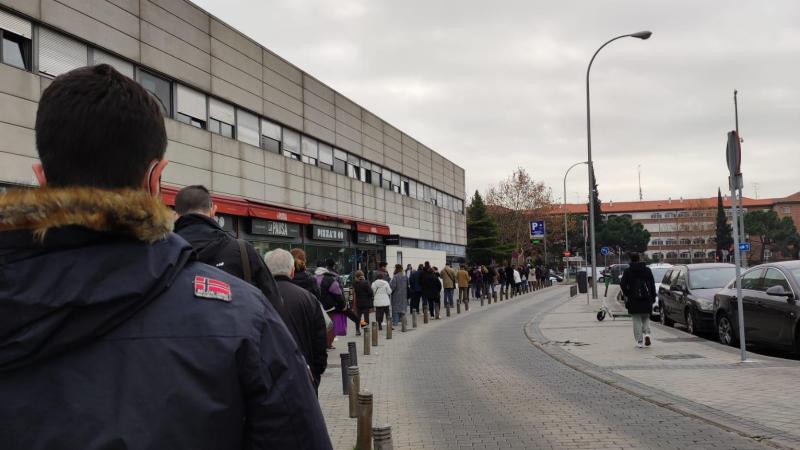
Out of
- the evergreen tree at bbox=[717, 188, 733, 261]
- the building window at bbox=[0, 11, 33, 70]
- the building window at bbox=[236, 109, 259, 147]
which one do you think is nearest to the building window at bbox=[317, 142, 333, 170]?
the building window at bbox=[236, 109, 259, 147]

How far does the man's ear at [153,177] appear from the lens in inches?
62.5

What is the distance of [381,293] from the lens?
1839 cm

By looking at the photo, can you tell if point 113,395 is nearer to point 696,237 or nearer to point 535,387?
point 535,387

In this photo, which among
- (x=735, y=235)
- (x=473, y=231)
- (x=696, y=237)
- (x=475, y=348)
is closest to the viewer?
(x=735, y=235)

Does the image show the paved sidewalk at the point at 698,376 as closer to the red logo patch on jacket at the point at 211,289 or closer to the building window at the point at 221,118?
the red logo patch on jacket at the point at 211,289

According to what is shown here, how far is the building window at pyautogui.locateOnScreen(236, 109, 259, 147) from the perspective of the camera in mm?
24487

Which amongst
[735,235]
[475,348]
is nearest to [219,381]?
[735,235]

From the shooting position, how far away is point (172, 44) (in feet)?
67.6

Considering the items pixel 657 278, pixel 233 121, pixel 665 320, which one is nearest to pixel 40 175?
pixel 665 320

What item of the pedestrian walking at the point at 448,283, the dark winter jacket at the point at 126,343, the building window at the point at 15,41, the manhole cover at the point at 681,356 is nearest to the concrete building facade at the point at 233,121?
the building window at the point at 15,41

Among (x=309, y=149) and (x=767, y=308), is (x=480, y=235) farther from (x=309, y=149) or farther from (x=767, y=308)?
(x=767, y=308)

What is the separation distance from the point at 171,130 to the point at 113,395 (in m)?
19.9

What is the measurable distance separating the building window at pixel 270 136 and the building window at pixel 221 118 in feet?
7.34

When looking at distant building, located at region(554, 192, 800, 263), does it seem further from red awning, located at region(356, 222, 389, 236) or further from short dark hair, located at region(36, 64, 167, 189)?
short dark hair, located at region(36, 64, 167, 189)
